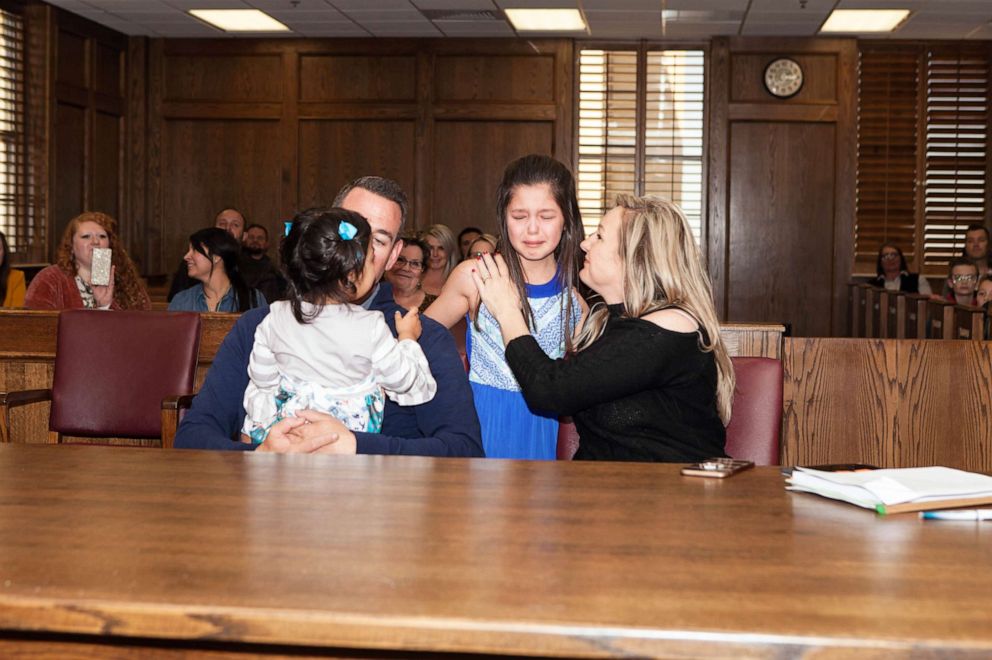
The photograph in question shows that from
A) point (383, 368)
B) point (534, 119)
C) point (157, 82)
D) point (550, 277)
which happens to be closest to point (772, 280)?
point (534, 119)

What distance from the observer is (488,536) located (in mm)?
1354

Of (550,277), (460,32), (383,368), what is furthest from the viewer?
(460,32)

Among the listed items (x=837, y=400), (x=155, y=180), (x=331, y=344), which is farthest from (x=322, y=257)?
(x=155, y=180)

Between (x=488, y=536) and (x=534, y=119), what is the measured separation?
367 inches

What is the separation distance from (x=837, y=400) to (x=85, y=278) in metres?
3.38

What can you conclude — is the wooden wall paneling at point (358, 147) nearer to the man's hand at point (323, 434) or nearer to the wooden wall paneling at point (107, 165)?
the wooden wall paneling at point (107, 165)

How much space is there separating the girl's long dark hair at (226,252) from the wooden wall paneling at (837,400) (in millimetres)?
2665

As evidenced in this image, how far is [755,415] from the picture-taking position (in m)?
2.48

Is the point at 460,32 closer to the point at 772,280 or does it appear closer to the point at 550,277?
the point at 772,280

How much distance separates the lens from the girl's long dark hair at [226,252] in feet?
17.9

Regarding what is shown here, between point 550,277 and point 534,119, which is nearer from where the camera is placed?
point 550,277

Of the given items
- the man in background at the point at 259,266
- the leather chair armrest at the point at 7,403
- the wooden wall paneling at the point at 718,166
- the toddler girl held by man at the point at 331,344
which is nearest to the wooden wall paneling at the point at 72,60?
the man in background at the point at 259,266

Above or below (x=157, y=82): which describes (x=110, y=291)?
below

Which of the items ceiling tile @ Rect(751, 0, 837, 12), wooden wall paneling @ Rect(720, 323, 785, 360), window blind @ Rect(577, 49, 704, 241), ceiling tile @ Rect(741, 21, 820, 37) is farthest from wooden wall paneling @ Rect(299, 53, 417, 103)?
wooden wall paneling @ Rect(720, 323, 785, 360)
